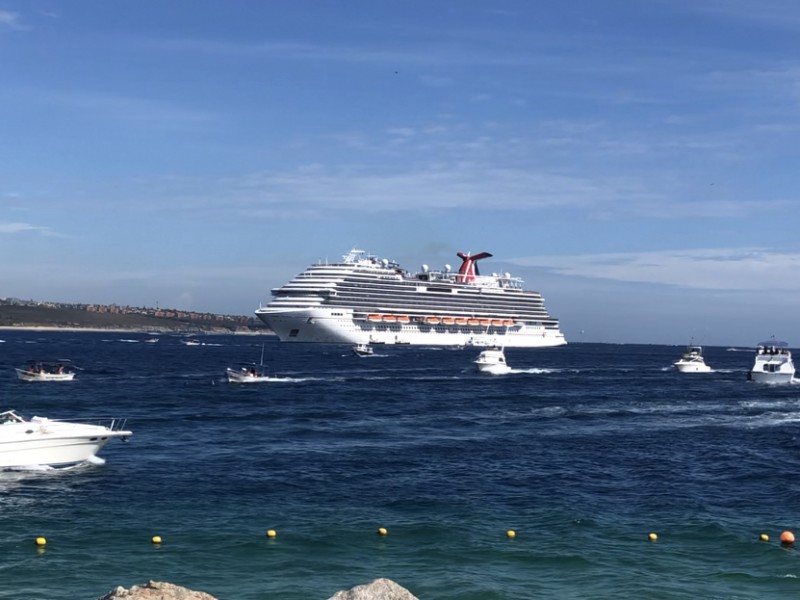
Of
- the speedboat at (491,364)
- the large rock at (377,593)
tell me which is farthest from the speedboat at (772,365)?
the large rock at (377,593)

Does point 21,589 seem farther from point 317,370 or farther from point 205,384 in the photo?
point 317,370

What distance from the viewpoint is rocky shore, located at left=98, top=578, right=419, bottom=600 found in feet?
44.0

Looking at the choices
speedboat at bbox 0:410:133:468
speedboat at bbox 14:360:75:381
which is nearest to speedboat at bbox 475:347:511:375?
speedboat at bbox 14:360:75:381

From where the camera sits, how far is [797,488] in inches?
1361

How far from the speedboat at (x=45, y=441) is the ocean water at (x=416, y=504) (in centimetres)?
51

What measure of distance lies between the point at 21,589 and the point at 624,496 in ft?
66.3

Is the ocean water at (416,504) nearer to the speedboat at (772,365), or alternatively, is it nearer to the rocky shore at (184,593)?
the rocky shore at (184,593)

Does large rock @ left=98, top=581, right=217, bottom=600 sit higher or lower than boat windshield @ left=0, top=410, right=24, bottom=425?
lower

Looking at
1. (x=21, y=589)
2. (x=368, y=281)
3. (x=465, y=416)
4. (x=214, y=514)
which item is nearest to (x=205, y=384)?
(x=465, y=416)

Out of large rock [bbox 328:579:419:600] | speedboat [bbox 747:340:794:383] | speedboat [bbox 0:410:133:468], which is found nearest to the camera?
large rock [bbox 328:579:419:600]

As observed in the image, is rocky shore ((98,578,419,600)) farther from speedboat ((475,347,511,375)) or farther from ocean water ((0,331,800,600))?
speedboat ((475,347,511,375))

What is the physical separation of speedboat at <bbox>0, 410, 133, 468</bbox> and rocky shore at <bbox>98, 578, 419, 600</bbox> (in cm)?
2153

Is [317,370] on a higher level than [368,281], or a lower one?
lower

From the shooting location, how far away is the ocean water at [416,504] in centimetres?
2208
